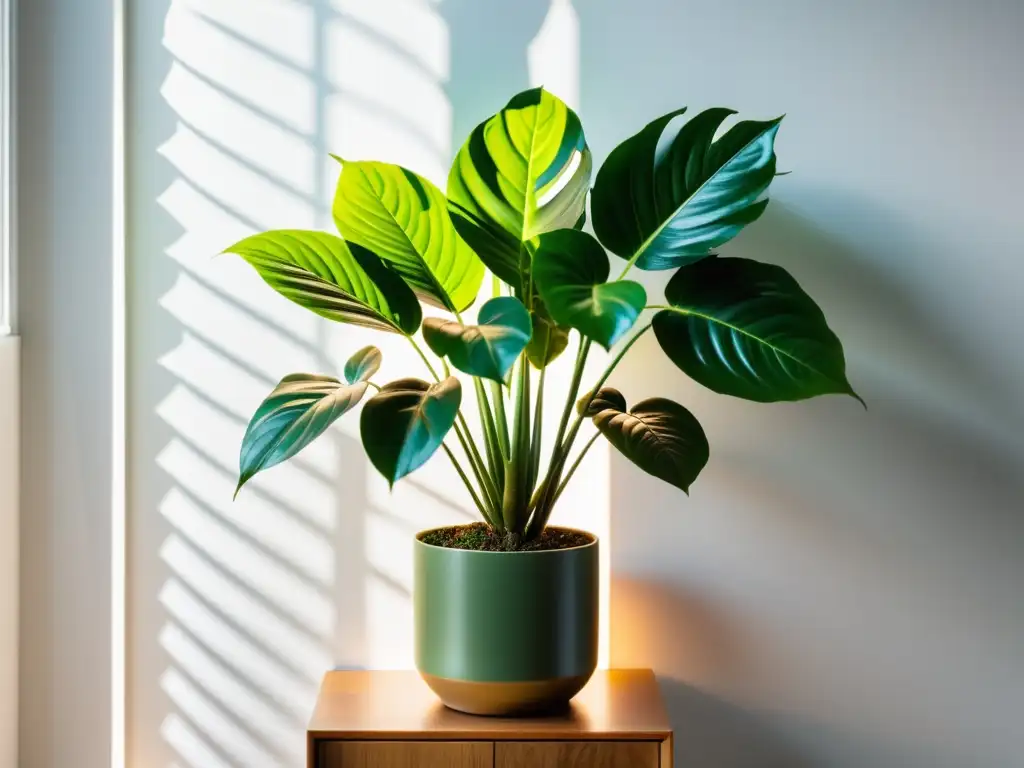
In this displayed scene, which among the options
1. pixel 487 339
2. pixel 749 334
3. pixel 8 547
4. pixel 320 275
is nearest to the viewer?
pixel 487 339

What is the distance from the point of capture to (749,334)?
1.27 metres

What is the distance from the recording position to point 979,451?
166 cm

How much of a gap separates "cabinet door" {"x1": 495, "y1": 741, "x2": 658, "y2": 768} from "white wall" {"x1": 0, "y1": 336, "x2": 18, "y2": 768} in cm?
82

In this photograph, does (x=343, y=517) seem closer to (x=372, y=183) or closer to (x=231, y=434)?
(x=231, y=434)

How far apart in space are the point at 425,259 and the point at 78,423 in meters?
0.67

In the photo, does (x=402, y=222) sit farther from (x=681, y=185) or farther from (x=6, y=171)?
(x=6, y=171)

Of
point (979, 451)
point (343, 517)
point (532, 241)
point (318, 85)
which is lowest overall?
point (343, 517)

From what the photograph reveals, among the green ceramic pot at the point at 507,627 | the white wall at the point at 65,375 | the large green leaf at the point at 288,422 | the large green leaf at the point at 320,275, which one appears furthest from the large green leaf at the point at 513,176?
the white wall at the point at 65,375

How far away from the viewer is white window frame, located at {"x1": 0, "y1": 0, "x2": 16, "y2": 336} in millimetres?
1591

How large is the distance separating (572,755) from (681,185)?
780 millimetres

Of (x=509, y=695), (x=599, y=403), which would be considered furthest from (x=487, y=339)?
(x=509, y=695)

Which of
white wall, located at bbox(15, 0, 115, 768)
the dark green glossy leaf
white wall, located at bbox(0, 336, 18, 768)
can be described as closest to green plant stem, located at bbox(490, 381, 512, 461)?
the dark green glossy leaf

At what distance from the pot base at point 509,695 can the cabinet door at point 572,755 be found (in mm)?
47

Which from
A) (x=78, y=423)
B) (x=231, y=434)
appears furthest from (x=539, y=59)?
(x=78, y=423)
